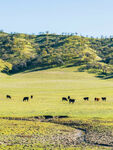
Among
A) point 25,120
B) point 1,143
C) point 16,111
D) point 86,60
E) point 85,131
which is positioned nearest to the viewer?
point 1,143

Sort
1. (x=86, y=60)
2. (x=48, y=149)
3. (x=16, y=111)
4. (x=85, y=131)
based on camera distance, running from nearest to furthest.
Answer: (x=48, y=149) → (x=85, y=131) → (x=16, y=111) → (x=86, y=60)

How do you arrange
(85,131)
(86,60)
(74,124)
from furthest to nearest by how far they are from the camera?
1. (86,60)
2. (74,124)
3. (85,131)

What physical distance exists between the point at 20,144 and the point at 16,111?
1823 cm

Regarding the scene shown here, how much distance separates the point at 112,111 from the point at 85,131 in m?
13.4

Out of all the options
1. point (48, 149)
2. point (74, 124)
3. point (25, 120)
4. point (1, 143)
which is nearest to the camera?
point (48, 149)

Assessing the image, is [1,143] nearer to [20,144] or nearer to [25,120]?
[20,144]

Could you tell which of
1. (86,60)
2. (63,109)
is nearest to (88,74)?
(86,60)

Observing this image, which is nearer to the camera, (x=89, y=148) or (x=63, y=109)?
(x=89, y=148)

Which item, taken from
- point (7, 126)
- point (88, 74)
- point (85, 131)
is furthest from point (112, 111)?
point (88, 74)

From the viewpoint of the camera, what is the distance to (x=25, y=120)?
37.4 metres

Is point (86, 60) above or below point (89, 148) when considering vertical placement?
above

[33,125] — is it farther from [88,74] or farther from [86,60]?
[86,60]

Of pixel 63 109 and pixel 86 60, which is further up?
pixel 86 60

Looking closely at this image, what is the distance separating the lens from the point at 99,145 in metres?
25.7
